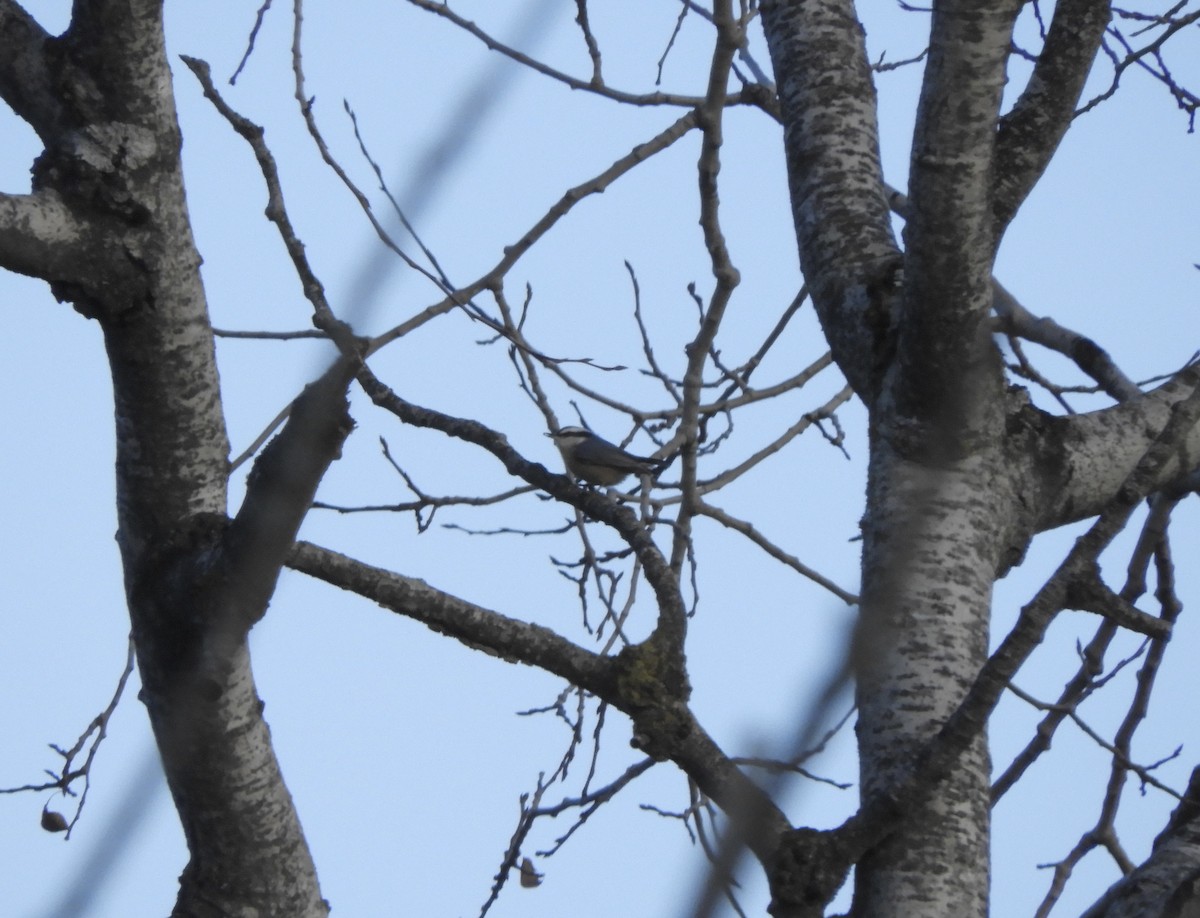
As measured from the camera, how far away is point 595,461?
4898 mm

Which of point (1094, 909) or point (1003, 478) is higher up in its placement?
point (1003, 478)

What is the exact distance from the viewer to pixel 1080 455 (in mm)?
2094

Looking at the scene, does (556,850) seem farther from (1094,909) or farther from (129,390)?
(129,390)

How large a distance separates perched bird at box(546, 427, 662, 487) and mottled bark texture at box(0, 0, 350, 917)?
2.82 meters

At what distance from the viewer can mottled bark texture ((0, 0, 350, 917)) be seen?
61.5 inches

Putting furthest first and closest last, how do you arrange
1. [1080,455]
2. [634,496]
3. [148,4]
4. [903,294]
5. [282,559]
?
[634,496] → [1080,455] → [903,294] → [148,4] → [282,559]

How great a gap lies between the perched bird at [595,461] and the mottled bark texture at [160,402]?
2819 millimetres

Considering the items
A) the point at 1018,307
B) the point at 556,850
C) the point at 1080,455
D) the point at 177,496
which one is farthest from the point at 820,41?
the point at 556,850

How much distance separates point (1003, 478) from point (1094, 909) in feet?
→ 2.09

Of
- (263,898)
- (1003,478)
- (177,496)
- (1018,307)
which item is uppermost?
(1018,307)

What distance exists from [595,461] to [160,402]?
329 centimetres

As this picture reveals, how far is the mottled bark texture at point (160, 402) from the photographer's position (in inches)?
61.5

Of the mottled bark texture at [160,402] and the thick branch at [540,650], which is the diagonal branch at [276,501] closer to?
the mottled bark texture at [160,402]

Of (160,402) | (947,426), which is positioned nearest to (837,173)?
(947,426)
